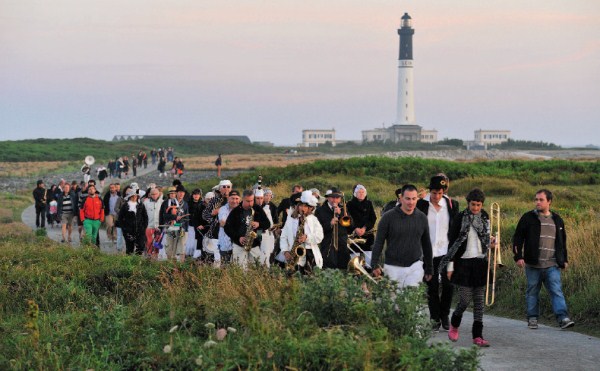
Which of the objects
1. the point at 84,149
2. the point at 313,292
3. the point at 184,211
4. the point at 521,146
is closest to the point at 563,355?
the point at 313,292

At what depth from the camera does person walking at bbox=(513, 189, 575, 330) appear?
13.1 m

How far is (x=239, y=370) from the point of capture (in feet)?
26.8

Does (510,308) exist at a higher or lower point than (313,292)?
lower

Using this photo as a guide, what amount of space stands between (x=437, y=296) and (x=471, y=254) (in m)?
1.32

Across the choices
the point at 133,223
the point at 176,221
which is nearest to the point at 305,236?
the point at 176,221

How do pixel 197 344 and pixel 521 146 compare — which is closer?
pixel 197 344

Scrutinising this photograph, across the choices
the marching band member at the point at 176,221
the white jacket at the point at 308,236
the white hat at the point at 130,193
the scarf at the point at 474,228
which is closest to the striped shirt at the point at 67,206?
the white hat at the point at 130,193

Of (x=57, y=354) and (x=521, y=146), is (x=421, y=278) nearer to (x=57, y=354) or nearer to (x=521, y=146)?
(x=57, y=354)

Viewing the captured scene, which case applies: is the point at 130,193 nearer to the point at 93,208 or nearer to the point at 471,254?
the point at 93,208

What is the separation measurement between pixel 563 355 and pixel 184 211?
1061 cm

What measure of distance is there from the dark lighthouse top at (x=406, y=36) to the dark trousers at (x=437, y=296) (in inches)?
6890

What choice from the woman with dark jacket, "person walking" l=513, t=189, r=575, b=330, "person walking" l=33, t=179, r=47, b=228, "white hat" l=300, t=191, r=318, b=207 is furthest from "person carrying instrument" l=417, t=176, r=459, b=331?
"person walking" l=33, t=179, r=47, b=228

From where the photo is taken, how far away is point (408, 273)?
1158 centimetres

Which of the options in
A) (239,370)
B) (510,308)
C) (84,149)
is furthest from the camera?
(84,149)
